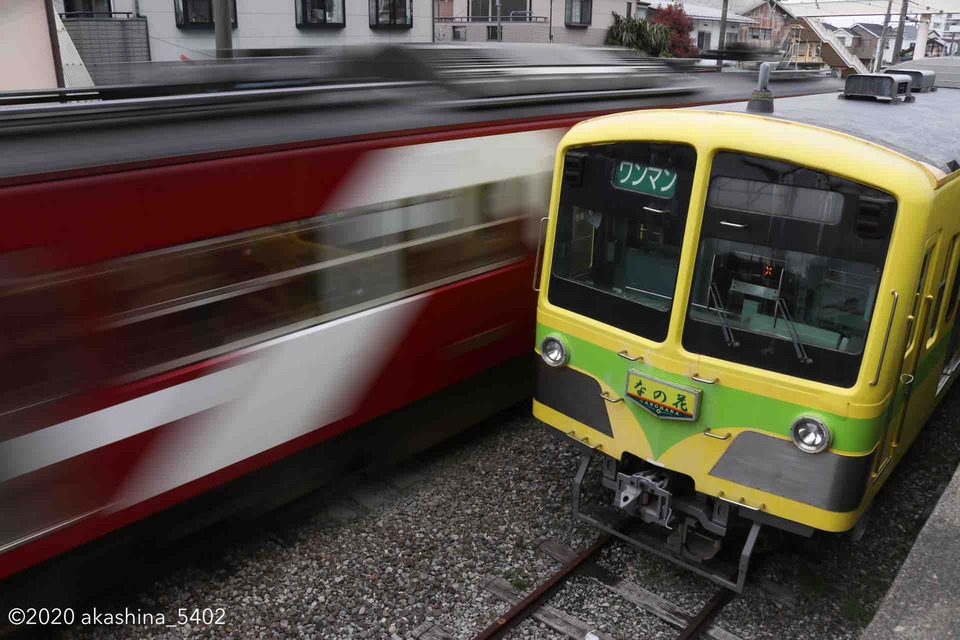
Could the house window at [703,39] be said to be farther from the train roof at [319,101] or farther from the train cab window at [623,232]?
the train cab window at [623,232]

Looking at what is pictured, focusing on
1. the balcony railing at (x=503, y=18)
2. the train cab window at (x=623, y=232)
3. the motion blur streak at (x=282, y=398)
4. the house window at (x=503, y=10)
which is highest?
the house window at (x=503, y=10)

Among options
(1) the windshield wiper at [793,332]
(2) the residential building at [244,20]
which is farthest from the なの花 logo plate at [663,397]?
(2) the residential building at [244,20]

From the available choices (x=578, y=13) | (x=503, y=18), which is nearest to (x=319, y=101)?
(x=503, y=18)

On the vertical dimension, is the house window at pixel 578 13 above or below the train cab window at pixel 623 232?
above

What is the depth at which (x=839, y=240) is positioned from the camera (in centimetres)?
412

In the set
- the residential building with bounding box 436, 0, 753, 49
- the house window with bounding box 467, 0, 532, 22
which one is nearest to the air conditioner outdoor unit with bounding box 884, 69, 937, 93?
the residential building with bounding box 436, 0, 753, 49

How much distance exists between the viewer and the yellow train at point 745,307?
162 inches

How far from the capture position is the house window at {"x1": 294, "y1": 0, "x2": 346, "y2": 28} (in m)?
20.8

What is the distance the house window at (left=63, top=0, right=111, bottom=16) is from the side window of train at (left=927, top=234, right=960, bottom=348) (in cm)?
1969

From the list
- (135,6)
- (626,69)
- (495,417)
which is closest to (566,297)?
(495,417)

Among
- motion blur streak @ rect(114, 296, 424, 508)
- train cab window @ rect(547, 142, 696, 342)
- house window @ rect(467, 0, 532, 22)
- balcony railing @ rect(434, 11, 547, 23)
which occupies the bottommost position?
motion blur streak @ rect(114, 296, 424, 508)

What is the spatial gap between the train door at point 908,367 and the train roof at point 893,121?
0.58m

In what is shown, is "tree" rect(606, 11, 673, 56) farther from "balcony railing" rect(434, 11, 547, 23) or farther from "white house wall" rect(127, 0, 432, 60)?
"white house wall" rect(127, 0, 432, 60)

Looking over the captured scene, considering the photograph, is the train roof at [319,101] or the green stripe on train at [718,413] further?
the train roof at [319,101]
